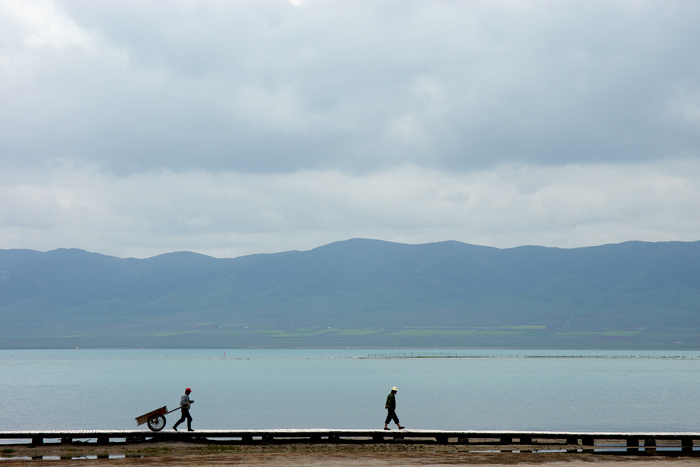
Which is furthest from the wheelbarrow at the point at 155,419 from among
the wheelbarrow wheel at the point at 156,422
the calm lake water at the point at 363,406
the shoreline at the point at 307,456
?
the calm lake water at the point at 363,406

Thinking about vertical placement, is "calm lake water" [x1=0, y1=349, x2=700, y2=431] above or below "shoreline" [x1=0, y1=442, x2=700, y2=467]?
below

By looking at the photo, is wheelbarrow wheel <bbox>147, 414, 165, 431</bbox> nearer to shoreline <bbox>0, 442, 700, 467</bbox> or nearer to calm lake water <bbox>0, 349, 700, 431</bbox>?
shoreline <bbox>0, 442, 700, 467</bbox>

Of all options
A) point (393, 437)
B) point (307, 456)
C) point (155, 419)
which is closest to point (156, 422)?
point (155, 419)

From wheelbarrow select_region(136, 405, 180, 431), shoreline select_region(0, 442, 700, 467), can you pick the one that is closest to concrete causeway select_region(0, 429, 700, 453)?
shoreline select_region(0, 442, 700, 467)

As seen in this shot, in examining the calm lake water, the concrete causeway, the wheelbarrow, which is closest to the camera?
the concrete causeway

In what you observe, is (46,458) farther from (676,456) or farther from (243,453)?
(676,456)

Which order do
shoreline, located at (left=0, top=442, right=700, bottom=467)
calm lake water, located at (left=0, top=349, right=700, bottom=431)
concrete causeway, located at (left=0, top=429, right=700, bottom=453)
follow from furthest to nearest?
calm lake water, located at (left=0, top=349, right=700, bottom=431) → concrete causeway, located at (left=0, top=429, right=700, bottom=453) → shoreline, located at (left=0, top=442, right=700, bottom=467)

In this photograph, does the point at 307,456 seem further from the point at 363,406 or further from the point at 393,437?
the point at 363,406

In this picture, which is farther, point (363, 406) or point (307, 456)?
point (363, 406)

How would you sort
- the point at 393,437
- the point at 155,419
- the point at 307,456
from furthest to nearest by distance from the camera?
1. the point at 155,419
2. the point at 393,437
3. the point at 307,456

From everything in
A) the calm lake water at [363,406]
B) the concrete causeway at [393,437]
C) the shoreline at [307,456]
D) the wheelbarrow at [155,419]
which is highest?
the wheelbarrow at [155,419]

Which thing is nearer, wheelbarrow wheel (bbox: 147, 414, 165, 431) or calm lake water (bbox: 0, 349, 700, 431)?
wheelbarrow wheel (bbox: 147, 414, 165, 431)

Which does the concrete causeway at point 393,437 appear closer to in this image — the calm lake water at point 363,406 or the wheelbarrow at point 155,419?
the wheelbarrow at point 155,419

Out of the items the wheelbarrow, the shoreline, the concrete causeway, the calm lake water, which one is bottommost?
the calm lake water
